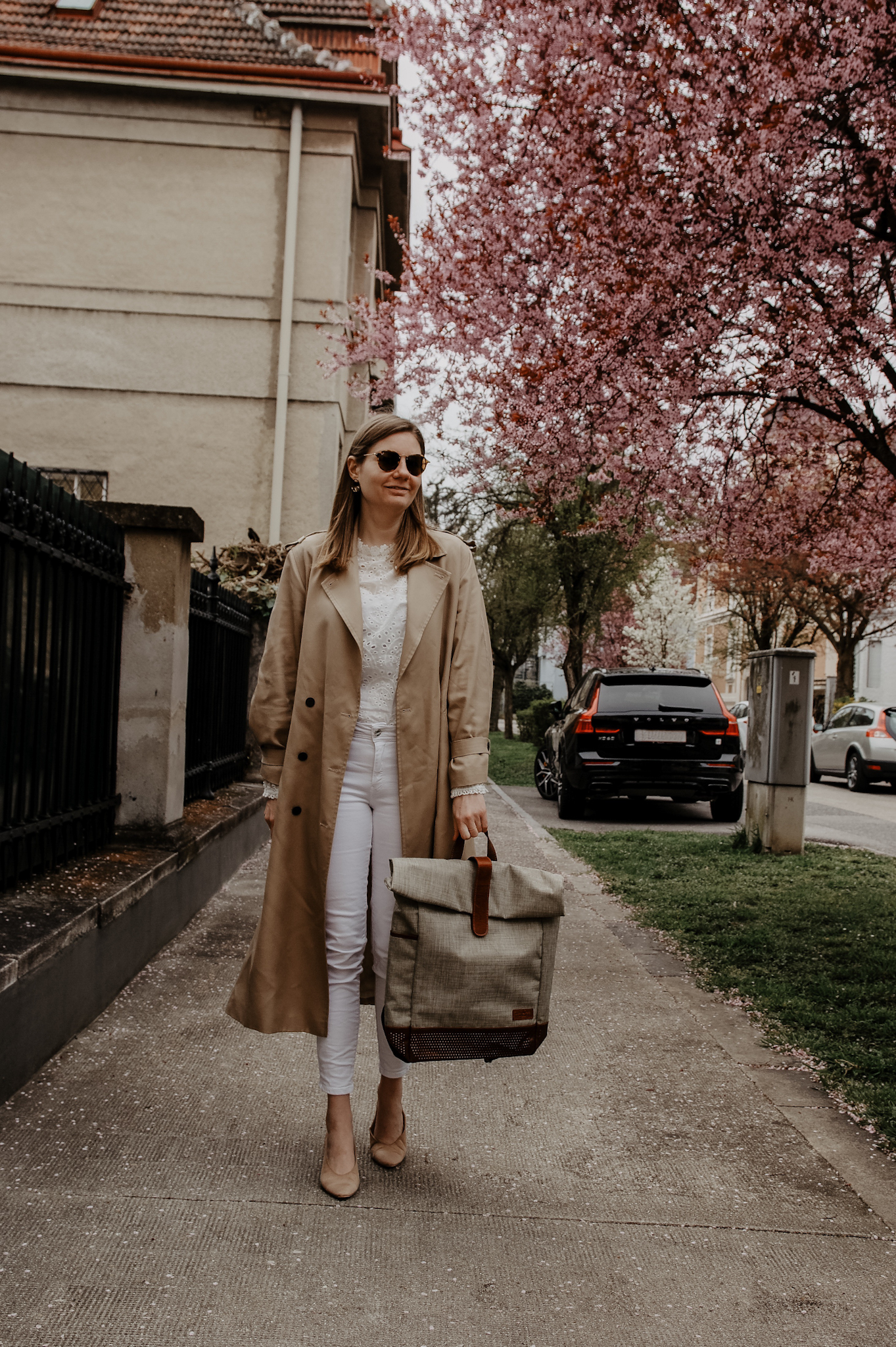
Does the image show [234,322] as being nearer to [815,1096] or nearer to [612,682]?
[612,682]

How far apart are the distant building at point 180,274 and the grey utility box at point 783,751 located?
6.35 m

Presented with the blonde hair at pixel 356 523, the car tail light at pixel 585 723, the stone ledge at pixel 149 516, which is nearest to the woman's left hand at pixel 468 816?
the blonde hair at pixel 356 523

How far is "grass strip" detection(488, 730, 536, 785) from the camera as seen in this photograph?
17.3 metres

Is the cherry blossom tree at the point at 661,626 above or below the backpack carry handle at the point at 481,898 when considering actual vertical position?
above

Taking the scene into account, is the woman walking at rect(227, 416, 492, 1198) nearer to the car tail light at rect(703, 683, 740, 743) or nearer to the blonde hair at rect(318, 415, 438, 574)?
the blonde hair at rect(318, 415, 438, 574)

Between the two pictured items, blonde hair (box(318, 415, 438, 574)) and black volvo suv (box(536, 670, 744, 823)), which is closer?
blonde hair (box(318, 415, 438, 574))

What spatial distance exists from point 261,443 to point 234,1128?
11.1 metres

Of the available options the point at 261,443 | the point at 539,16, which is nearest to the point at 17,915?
the point at 539,16

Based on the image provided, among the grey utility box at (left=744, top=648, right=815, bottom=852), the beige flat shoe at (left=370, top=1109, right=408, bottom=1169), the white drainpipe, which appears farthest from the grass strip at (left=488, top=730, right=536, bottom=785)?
the beige flat shoe at (left=370, top=1109, right=408, bottom=1169)

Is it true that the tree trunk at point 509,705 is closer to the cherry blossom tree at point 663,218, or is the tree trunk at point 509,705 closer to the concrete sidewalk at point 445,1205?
the cherry blossom tree at point 663,218

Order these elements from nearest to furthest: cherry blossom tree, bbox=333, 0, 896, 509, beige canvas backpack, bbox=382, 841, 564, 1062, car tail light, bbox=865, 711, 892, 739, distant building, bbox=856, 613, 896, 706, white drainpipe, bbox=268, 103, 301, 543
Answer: beige canvas backpack, bbox=382, 841, 564, 1062
cherry blossom tree, bbox=333, 0, 896, 509
white drainpipe, bbox=268, 103, 301, 543
car tail light, bbox=865, 711, 892, 739
distant building, bbox=856, 613, 896, 706

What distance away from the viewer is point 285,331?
1309 cm

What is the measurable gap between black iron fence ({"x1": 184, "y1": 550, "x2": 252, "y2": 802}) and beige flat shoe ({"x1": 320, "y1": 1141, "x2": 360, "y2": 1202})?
3.48m

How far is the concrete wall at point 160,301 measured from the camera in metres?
13.2
